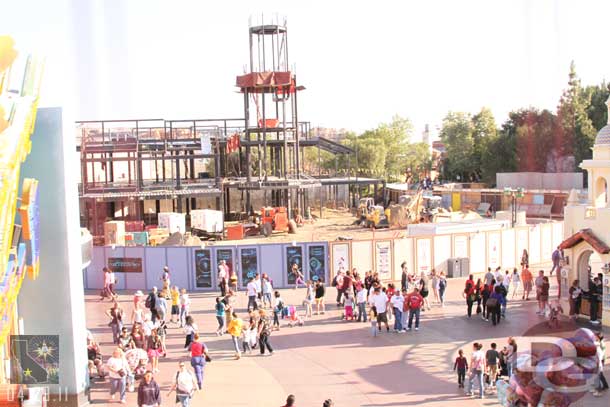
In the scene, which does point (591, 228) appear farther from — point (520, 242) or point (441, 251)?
point (520, 242)

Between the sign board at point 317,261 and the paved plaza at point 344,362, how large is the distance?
3324 mm

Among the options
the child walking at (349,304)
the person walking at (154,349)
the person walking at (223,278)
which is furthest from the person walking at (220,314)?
the person walking at (223,278)

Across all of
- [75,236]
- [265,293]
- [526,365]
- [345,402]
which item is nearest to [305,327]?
[265,293]

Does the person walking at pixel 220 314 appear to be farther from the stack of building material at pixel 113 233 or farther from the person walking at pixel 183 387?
the stack of building material at pixel 113 233

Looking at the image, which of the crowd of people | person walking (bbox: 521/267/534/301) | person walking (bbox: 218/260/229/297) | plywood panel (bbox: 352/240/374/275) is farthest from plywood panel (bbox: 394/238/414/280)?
person walking (bbox: 218/260/229/297)

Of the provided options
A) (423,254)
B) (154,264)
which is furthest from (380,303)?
A: (154,264)

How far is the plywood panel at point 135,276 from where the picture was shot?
78.4 feet

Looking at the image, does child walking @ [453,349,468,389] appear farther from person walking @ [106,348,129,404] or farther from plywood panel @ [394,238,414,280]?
plywood panel @ [394,238,414,280]

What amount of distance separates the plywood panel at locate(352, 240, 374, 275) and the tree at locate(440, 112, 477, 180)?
151ft

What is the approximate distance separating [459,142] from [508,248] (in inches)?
1714

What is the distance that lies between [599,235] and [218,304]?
956 cm

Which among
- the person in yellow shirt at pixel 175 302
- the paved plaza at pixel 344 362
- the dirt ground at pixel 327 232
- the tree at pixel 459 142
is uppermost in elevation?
the tree at pixel 459 142

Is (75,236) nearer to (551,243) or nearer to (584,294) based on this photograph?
(584,294)

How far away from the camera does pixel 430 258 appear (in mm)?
24531
